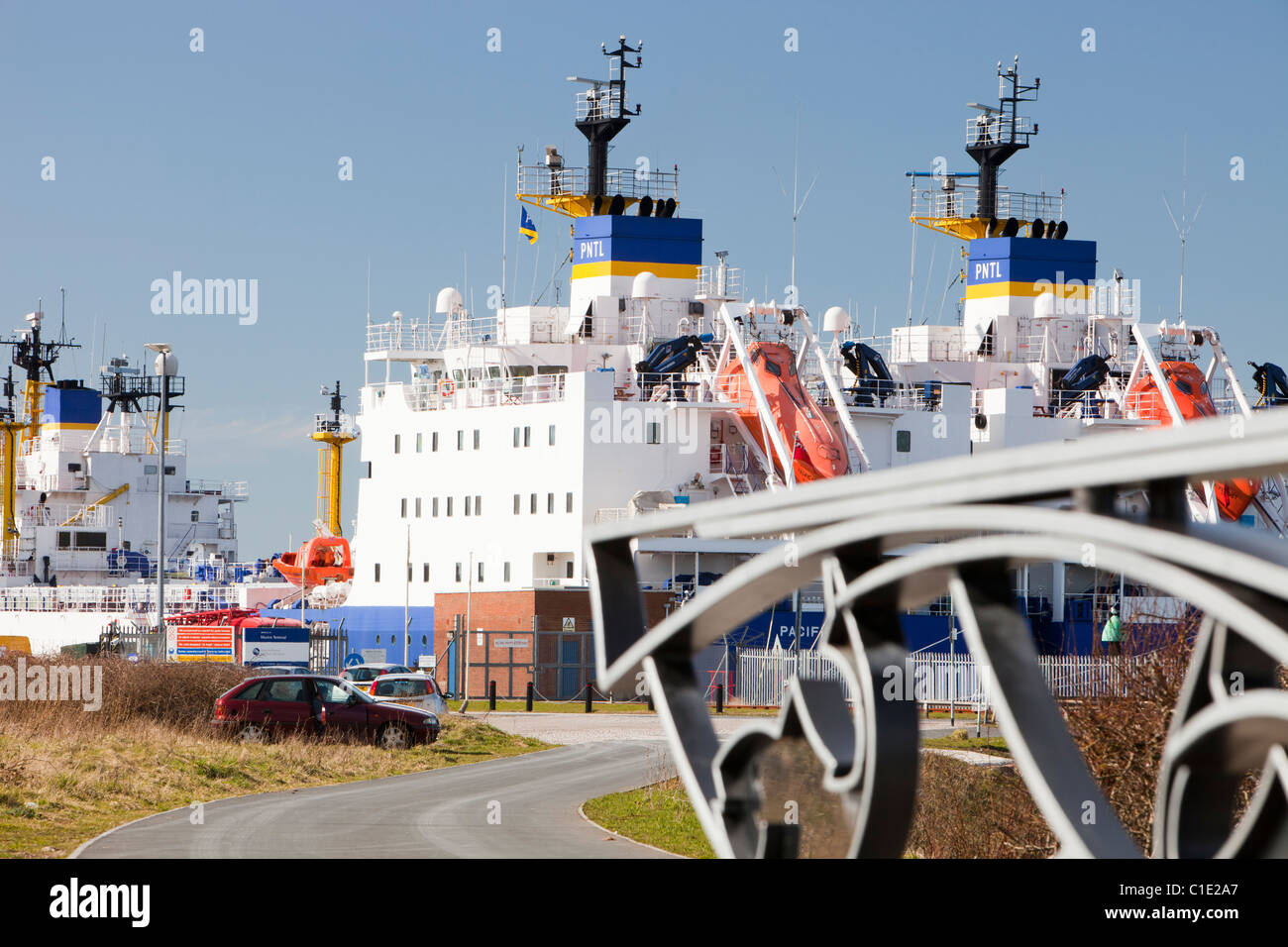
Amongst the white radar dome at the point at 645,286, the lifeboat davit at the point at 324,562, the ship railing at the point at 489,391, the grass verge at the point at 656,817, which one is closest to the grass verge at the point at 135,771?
the grass verge at the point at 656,817

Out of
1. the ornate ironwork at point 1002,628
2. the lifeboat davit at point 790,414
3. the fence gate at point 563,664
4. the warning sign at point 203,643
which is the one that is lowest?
the fence gate at point 563,664

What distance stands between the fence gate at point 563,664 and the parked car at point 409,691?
1458cm

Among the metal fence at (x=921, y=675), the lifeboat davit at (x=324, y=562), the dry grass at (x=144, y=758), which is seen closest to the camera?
the dry grass at (x=144, y=758)

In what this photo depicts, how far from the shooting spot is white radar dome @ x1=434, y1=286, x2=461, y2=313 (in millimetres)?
59406

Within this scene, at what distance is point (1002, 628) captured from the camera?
5.21 m

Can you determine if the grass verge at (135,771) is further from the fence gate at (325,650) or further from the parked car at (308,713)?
the fence gate at (325,650)

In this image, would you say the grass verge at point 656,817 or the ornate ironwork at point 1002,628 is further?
the grass verge at point 656,817

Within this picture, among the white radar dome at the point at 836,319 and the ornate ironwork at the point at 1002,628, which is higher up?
the white radar dome at the point at 836,319

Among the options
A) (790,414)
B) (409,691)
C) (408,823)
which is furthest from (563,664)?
(408,823)

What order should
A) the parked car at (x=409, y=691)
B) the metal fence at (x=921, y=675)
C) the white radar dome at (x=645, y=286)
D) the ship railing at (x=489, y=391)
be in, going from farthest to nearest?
the white radar dome at (x=645, y=286) → the ship railing at (x=489, y=391) → the metal fence at (x=921, y=675) → the parked car at (x=409, y=691)

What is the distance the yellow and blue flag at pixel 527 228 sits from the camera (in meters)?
61.6

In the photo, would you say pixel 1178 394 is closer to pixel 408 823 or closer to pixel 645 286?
pixel 645 286

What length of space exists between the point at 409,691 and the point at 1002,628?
27.0 meters
